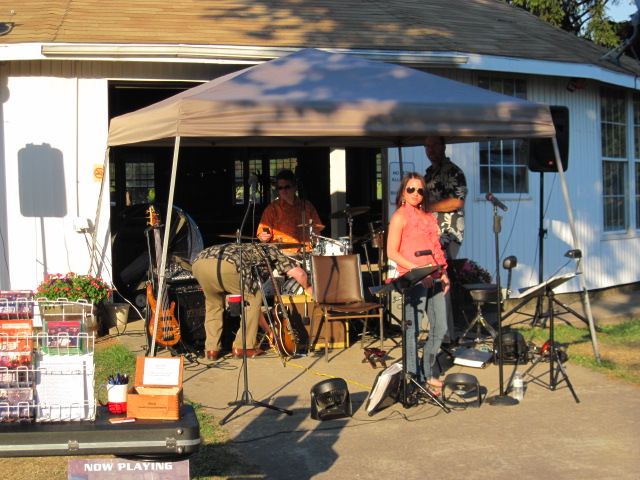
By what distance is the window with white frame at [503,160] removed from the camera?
11.4 m

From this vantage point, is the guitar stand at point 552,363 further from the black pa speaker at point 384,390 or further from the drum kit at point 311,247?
the drum kit at point 311,247

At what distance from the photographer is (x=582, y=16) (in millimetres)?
22125

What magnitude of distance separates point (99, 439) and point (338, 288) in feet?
15.8

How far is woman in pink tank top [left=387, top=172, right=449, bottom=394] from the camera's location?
653 cm

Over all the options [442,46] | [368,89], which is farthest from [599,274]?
[368,89]

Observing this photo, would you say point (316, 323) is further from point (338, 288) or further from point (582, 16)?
point (582, 16)

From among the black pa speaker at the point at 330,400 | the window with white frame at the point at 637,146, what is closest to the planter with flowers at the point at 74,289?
the black pa speaker at the point at 330,400

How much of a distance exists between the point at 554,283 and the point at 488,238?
4.87 meters

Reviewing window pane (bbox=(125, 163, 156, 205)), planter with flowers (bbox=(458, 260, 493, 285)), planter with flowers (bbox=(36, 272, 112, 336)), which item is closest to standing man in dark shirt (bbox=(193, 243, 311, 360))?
planter with flowers (bbox=(36, 272, 112, 336))

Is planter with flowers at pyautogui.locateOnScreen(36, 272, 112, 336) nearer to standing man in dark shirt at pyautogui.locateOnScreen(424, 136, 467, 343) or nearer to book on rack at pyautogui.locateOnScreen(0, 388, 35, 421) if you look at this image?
standing man in dark shirt at pyautogui.locateOnScreen(424, 136, 467, 343)

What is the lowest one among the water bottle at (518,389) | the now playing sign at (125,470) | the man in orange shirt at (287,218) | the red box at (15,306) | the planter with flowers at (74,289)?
the water bottle at (518,389)

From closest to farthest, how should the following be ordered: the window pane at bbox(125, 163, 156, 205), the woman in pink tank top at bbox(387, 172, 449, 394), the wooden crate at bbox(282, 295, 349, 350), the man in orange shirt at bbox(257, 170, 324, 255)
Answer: the woman in pink tank top at bbox(387, 172, 449, 394)
the wooden crate at bbox(282, 295, 349, 350)
the man in orange shirt at bbox(257, 170, 324, 255)
the window pane at bbox(125, 163, 156, 205)

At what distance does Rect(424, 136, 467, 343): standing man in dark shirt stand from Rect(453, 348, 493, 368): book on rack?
3.77 feet

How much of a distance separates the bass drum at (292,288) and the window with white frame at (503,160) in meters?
3.80
